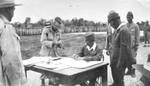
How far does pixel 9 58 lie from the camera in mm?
1980

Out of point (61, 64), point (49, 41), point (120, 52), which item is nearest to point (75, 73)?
point (61, 64)

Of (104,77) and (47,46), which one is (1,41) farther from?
(47,46)

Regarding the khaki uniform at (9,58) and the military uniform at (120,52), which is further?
the military uniform at (120,52)

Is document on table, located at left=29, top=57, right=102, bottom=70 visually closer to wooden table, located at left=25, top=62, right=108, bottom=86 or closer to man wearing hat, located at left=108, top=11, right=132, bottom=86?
wooden table, located at left=25, top=62, right=108, bottom=86

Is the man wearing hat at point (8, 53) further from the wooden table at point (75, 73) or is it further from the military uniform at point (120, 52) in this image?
the military uniform at point (120, 52)

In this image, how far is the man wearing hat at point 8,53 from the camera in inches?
78.1

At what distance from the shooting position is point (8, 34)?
6.56 feet

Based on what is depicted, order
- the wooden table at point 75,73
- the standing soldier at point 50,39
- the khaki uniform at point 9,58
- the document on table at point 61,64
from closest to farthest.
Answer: the khaki uniform at point 9,58 → the wooden table at point 75,73 → the document on table at point 61,64 → the standing soldier at point 50,39

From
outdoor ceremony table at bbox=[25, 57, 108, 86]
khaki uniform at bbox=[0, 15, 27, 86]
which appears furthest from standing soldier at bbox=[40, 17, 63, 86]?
khaki uniform at bbox=[0, 15, 27, 86]

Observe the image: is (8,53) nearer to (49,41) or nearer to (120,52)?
(120,52)

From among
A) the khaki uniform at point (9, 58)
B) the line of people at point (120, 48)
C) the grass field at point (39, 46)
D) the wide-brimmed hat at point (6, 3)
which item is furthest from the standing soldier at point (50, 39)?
the grass field at point (39, 46)

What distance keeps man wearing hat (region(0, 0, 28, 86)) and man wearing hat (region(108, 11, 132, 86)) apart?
7.34ft

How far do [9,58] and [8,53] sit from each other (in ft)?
0.17

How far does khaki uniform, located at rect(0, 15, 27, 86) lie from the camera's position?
6.50 ft
